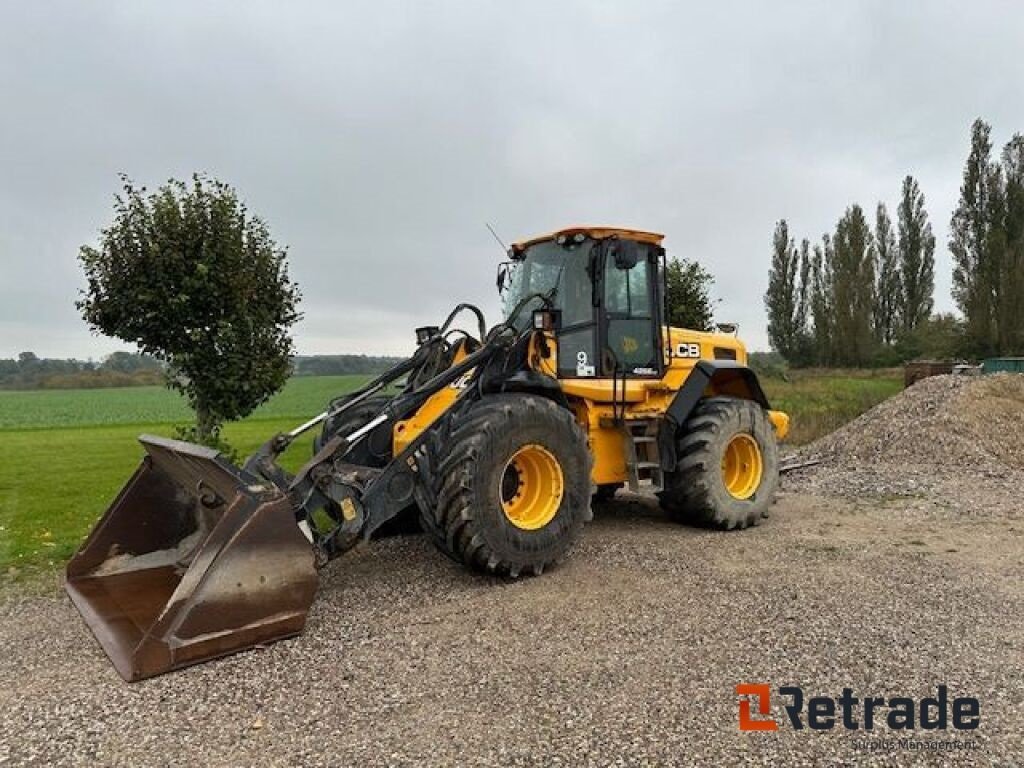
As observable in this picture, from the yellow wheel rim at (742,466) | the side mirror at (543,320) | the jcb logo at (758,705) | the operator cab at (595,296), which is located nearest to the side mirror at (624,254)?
the operator cab at (595,296)

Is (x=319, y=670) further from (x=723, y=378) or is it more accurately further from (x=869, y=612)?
(x=723, y=378)

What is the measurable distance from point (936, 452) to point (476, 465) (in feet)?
30.6

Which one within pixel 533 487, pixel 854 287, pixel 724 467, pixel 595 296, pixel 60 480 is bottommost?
pixel 60 480

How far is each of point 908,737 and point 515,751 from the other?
1724 mm

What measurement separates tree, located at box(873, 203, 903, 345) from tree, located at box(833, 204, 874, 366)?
0.73m

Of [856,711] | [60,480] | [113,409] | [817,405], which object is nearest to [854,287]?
[817,405]

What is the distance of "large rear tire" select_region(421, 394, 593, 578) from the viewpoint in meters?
5.12

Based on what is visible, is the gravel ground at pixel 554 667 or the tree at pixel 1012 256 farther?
the tree at pixel 1012 256

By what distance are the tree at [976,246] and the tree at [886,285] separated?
8.84m

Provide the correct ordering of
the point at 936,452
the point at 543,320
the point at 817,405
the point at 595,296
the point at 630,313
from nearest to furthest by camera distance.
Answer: the point at 543,320 → the point at 595,296 → the point at 630,313 → the point at 936,452 → the point at 817,405

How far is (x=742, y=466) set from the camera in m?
7.95

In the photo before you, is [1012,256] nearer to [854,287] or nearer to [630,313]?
[854,287]

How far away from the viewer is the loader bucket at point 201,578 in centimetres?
398

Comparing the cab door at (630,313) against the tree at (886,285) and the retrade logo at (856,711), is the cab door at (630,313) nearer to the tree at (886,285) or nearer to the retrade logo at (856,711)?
the retrade logo at (856,711)
